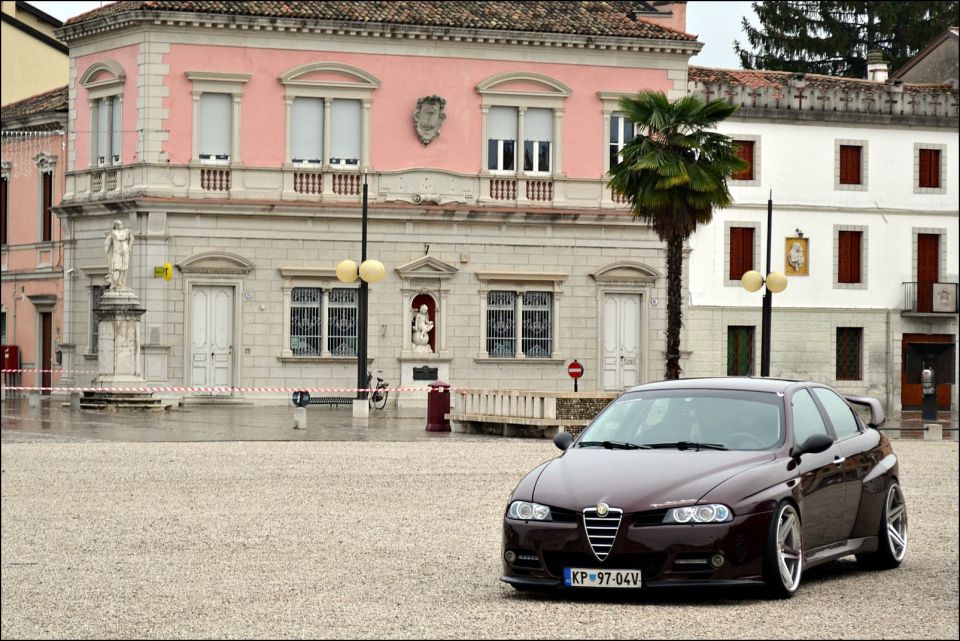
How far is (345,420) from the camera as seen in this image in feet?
118

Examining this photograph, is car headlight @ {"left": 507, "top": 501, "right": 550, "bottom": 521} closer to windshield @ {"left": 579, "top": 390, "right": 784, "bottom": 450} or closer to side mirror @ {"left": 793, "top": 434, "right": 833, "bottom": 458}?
windshield @ {"left": 579, "top": 390, "right": 784, "bottom": 450}

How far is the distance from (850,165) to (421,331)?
1363cm

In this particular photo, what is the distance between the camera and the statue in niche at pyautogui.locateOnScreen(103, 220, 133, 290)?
3984cm

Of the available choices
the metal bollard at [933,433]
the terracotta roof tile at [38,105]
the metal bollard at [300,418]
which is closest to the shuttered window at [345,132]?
the terracotta roof tile at [38,105]

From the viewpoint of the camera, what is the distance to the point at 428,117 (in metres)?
44.9

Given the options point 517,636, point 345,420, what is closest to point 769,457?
point 517,636

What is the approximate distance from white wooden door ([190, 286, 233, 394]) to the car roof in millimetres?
30565

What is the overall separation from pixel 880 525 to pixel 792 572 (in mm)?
1902

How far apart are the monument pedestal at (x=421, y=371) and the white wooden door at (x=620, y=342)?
4474mm

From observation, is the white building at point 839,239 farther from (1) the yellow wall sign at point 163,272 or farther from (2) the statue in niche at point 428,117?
(1) the yellow wall sign at point 163,272

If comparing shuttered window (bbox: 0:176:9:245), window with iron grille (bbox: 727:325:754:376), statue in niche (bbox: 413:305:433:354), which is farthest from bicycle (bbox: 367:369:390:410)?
shuttered window (bbox: 0:176:9:245)

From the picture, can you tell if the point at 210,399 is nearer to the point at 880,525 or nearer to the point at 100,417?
the point at 100,417

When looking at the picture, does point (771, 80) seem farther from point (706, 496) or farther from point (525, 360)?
point (706, 496)

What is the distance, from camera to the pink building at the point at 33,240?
48.3 m
